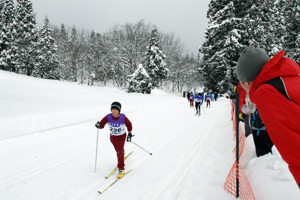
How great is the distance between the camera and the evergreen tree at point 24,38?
3186 centimetres

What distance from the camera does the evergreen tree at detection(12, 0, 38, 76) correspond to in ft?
105

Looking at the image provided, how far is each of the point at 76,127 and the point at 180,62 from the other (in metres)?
44.9

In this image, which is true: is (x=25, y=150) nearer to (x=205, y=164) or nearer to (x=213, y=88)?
(x=205, y=164)

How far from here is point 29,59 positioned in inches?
1340

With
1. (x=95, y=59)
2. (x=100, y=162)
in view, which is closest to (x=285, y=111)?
(x=100, y=162)

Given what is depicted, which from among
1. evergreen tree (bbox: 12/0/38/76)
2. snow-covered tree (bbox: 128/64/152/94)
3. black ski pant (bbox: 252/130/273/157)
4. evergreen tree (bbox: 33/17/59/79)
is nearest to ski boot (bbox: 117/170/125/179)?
black ski pant (bbox: 252/130/273/157)

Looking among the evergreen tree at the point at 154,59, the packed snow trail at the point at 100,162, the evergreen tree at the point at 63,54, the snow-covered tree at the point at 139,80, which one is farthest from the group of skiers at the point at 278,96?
the evergreen tree at the point at 63,54

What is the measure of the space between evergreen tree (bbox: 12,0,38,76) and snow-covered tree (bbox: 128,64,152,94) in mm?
19303

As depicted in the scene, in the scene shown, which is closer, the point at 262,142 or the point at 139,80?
the point at 262,142

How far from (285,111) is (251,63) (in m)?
0.53

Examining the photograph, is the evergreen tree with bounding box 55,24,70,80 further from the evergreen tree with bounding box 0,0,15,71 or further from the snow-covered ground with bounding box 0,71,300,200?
the snow-covered ground with bounding box 0,71,300,200

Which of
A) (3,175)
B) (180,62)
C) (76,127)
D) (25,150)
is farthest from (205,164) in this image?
(180,62)

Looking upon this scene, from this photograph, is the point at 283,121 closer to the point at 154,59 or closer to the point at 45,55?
the point at 154,59

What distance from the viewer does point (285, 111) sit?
1187 millimetres
